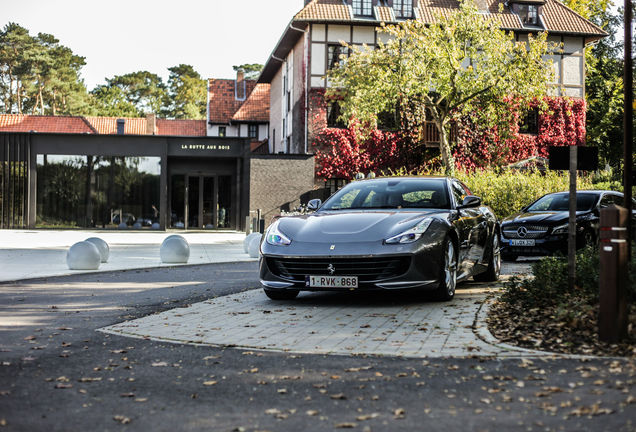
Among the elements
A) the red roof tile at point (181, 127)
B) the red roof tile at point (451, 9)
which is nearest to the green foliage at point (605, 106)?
the red roof tile at point (451, 9)

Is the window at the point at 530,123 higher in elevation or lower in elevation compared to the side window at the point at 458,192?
higher

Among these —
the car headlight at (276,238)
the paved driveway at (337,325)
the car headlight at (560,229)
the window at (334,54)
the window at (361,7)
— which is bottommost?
the paved driveway at (337,325)

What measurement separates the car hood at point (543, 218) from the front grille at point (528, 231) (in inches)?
3.9

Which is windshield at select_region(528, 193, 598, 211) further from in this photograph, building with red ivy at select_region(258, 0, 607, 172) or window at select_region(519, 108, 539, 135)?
window at select_region(519, 108, 539, 135)

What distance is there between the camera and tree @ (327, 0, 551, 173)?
3166 cm

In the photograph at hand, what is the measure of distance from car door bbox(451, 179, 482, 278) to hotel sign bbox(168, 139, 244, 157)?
1127 inches

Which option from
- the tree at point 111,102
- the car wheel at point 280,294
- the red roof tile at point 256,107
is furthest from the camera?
the tree at point 111,102

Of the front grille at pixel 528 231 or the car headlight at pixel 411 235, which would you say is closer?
the car headlight at pixel 411 235

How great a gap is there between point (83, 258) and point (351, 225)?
22.5ft

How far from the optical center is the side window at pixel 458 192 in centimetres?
1055

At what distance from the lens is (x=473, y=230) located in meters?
10.5

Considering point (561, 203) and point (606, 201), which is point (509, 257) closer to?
point (561, 203)

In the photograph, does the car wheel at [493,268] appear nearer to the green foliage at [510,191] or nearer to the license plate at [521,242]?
the license plate at [521,242]

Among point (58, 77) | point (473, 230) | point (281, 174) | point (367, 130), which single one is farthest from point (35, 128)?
point (473, 230)
